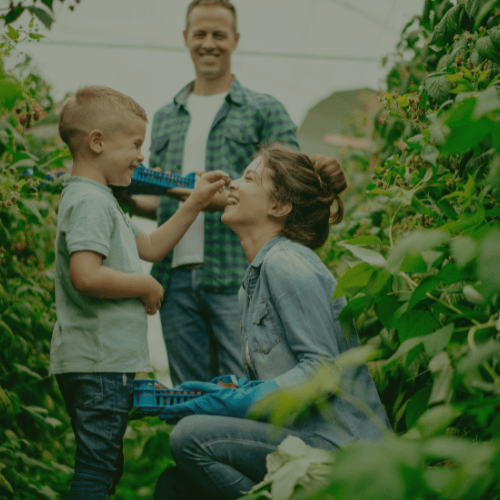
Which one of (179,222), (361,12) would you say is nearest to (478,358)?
(179,222)

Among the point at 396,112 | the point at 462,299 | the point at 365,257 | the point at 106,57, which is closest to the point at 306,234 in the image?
the point at 396,112

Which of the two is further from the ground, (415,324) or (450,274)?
(450,274)

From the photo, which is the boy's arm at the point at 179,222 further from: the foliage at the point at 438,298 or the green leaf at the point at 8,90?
the green leaf at the point at 8,90

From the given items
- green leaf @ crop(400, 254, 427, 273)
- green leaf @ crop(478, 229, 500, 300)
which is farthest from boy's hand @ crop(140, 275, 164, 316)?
green leaf @ crop(478, 229, 500, 300)

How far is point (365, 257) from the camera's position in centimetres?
102

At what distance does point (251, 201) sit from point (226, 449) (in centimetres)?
78

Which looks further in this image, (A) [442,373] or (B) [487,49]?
(B) [487,49]

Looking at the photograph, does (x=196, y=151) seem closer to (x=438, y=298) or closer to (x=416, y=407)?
(x=438, y=298)

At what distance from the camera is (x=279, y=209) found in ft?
5.85

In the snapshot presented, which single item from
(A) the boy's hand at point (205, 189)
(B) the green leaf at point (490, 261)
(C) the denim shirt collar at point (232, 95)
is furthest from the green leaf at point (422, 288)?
(C) the denim shirt collar at point (232, 95)

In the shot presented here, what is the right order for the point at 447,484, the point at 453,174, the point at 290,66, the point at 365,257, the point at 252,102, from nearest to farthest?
1. the point at 447,484
2. the point at 365,257
3. the point at 453,174
4. the point at 252,102
5. the point at 290,66

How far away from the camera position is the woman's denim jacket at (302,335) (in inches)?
54.5

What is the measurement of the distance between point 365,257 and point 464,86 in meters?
0.57

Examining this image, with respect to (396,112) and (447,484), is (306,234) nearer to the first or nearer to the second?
(396,112)
